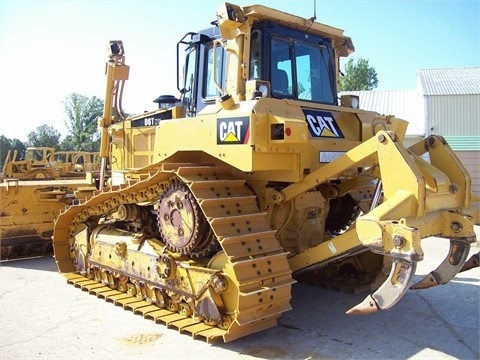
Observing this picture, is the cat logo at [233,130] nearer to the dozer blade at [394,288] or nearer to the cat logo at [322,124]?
the cat logo at [322,124]

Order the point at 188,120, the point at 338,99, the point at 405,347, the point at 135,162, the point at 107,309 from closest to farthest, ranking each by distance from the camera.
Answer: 1. the point at 405,347
2. the point at 188,120
3. the point at 107,309
4. the point at 338,99
5. the point at 135,162

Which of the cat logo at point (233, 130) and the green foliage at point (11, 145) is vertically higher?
the green foliage at point (11, 145)

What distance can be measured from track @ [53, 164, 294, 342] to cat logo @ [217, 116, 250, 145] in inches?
18.5

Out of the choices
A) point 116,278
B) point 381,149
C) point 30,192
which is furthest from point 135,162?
point 381,149

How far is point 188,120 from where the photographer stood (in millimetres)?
5332

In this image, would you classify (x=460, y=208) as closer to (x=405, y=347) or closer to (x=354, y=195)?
(x=405, y=347)

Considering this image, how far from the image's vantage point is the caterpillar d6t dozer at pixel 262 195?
4352 mm

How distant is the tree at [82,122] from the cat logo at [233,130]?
4914 centimetres

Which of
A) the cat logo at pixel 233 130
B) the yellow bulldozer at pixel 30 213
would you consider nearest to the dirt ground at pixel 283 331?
the cat logo at pixel 233 130

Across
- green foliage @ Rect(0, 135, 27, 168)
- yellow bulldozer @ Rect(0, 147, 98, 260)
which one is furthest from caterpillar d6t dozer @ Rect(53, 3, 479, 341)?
green foliage @ Rect(0, 135, 27, 168)

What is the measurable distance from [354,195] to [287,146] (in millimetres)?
2257

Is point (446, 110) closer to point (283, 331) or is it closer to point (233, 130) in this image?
point (283, 331)

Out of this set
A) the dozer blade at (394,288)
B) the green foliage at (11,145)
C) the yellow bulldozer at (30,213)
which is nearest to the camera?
the dozer blade at (394,288)

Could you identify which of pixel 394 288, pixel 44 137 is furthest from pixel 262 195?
pixel 44 137
